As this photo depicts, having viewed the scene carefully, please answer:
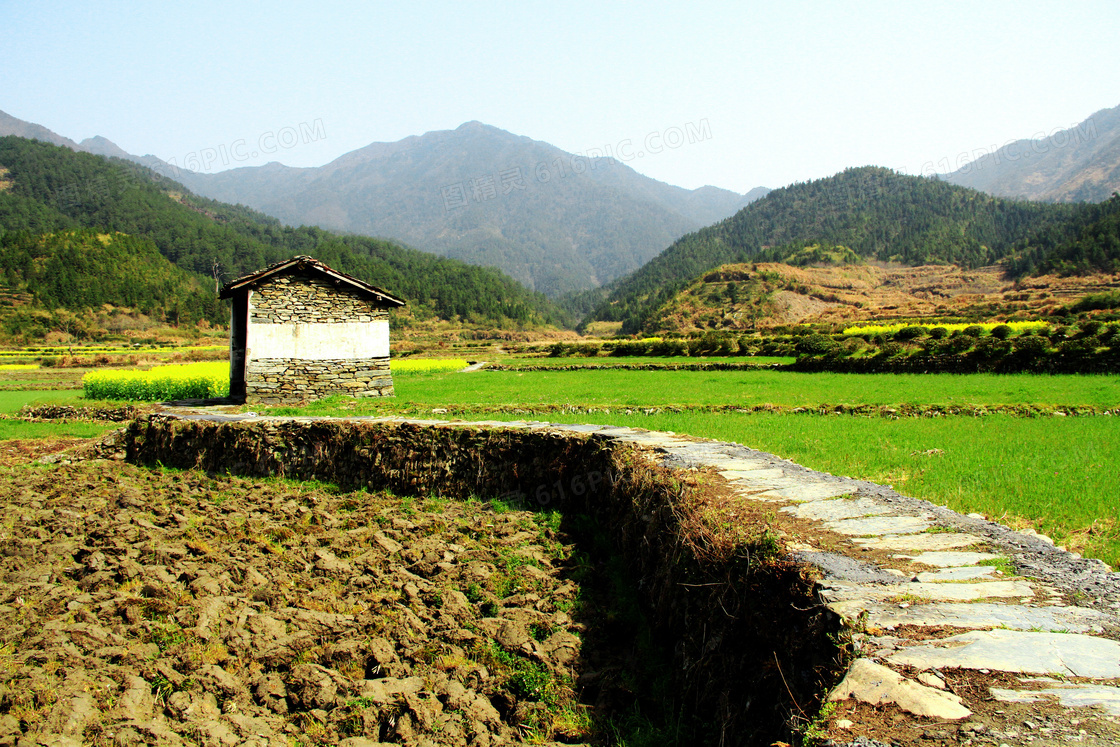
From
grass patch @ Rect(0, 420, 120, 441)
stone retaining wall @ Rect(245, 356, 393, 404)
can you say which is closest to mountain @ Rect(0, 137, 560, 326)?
stone retaining wall @ Rect(245, 356, 393, 404)

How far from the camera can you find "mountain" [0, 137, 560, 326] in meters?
132

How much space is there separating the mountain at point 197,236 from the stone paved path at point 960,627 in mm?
122448

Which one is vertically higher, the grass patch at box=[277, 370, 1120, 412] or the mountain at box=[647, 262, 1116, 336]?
the mountain at box=[647, 262, 1116, 336]

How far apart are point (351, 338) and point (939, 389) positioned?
19.5 m

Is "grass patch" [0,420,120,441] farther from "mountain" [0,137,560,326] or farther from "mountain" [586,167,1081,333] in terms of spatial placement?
"mountain" [0,137,560,326]

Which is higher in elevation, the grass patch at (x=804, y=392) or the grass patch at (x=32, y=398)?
the grass patch at (x=804, y=392)

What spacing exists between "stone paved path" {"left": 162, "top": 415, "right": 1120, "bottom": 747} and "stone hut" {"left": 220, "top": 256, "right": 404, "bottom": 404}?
1852 cm

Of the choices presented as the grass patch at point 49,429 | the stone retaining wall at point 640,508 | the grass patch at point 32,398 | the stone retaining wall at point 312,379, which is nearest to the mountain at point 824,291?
the stone retaining wall at point 312,379

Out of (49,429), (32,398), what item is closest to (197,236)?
(32,398)

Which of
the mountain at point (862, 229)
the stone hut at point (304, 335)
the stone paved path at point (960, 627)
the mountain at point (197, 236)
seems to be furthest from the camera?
the mountain at point (197, 236)

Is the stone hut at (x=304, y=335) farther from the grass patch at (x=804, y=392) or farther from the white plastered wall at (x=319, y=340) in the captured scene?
the grass patch at (x=804, y=392)

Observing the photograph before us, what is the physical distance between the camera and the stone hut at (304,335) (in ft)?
63.9

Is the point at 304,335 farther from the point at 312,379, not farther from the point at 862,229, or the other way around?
the point at 862,229

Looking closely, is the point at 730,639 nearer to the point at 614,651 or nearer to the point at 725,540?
the point at 725,540
